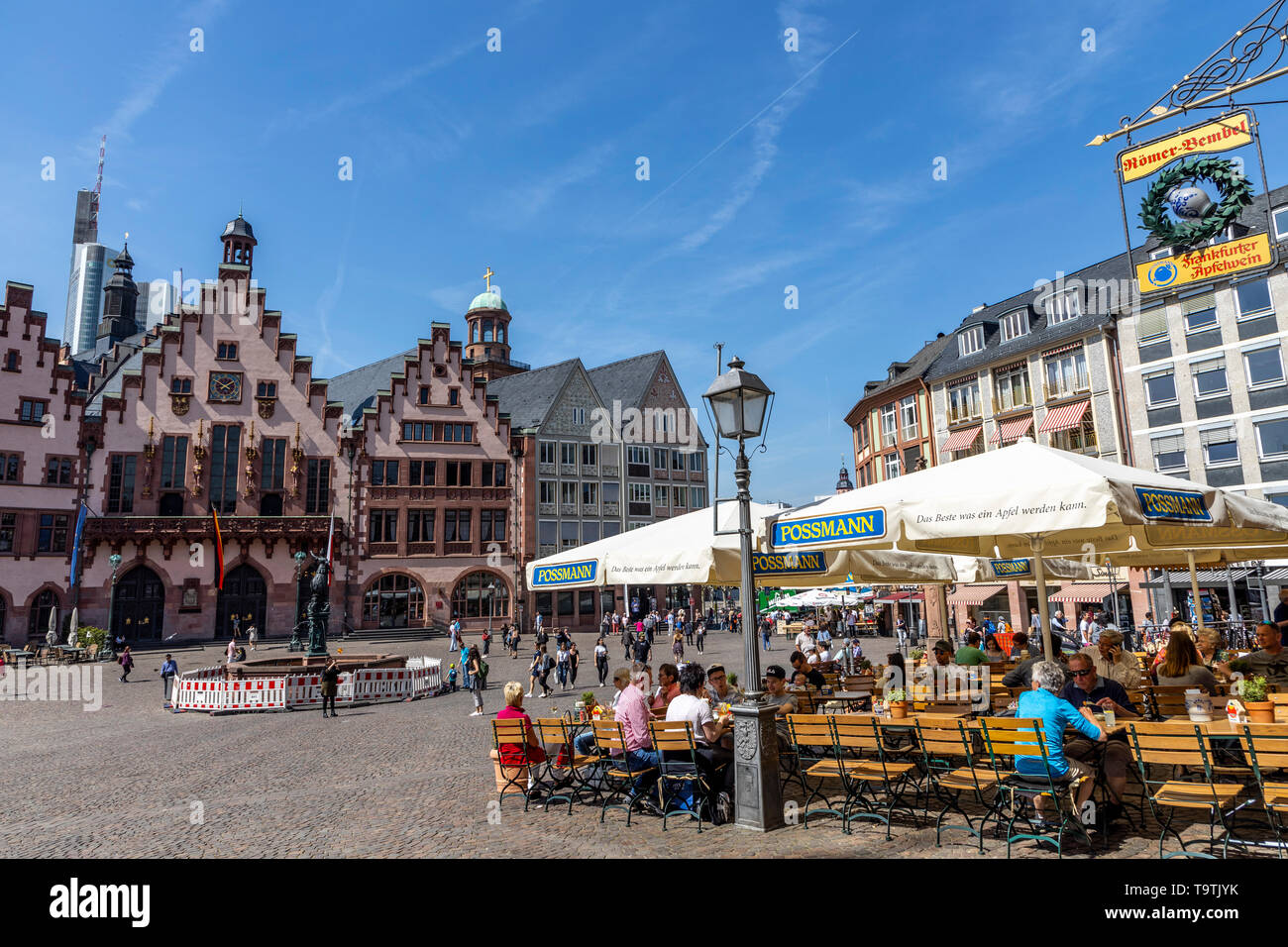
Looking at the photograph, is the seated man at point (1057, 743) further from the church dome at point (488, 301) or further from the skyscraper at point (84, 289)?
the skyscraper at point (84, 289)

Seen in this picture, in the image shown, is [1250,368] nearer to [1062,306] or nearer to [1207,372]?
[1207,372]

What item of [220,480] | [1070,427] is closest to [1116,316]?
[1070,427]

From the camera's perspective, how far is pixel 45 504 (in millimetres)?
43375

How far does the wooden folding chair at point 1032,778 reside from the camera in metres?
6.51

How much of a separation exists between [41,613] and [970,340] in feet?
176

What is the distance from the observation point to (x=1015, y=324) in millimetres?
45969

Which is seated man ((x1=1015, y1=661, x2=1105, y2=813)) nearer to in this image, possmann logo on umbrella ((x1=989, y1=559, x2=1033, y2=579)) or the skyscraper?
possmann logo on umbrella ((x1=989, y1=559, x2=1033, y2=579))

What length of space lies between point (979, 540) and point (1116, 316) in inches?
1384

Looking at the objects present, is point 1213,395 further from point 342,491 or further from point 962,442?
point 342,491

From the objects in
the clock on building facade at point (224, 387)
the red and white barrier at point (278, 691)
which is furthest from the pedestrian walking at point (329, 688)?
the clock on building facade at point (224, 387)

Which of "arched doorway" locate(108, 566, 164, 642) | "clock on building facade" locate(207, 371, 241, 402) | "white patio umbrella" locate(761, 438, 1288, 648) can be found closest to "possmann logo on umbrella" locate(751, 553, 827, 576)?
"white patio umbrella" locate(761, 438, 1288, 648)

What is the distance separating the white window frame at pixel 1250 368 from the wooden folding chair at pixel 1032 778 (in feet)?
122

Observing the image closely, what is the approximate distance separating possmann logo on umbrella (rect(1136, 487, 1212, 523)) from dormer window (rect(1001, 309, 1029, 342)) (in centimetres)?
4117

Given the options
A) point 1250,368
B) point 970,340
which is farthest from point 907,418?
point 1250,368
